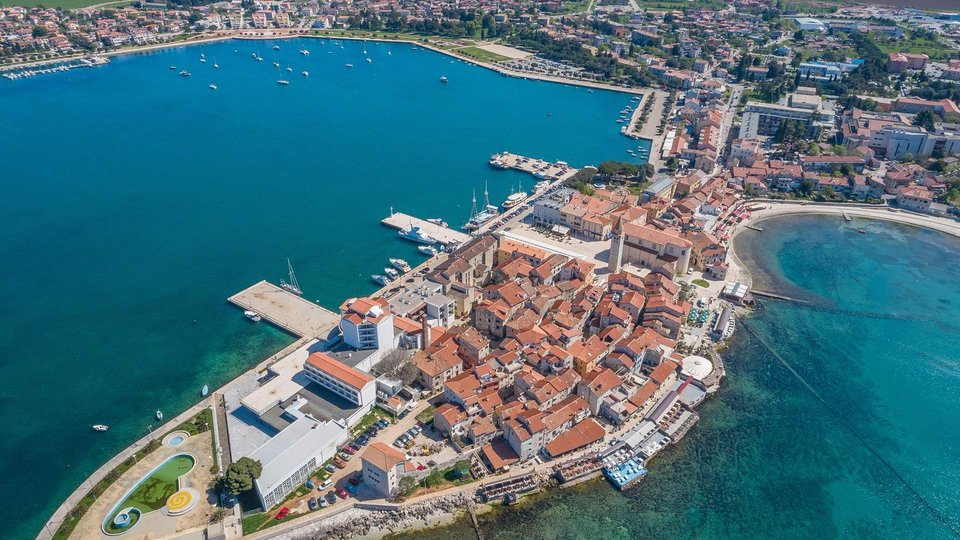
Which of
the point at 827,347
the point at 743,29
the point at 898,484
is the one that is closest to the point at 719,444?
the point at 898,484

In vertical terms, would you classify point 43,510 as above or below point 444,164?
below

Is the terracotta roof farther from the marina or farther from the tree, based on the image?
the marina

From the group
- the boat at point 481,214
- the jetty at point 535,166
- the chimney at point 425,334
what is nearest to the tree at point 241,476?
the chimney at point 425,334

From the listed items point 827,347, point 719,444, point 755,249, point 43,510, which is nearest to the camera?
point 43,510

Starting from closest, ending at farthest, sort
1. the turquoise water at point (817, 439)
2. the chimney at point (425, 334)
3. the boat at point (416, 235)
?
the turquoise water at point (817, 439) → the chimney at point (425, 334) → the boat at point (416, 235)

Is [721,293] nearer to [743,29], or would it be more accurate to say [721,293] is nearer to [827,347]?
[827,347]

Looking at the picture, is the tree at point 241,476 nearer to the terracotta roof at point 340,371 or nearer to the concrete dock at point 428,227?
the terracotta roof at point 340,371
